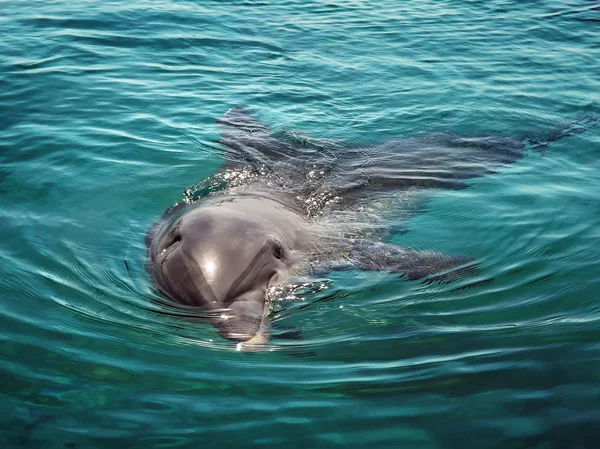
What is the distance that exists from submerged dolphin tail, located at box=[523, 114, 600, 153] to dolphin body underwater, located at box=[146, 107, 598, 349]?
3cm

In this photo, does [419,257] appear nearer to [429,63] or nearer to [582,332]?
[582,332]

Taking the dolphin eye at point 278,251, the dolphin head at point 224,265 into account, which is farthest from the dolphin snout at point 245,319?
the dolphin eye at point 278,251

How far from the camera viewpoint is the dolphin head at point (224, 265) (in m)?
6.60

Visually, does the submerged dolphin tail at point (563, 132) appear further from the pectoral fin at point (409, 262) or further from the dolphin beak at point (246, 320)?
the dolphin beak at point (246, 320)

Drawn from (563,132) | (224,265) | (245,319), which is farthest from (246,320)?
(563,132)

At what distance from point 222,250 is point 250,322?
0.84 metres

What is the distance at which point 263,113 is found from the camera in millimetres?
12688

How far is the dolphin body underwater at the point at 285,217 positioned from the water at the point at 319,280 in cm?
26

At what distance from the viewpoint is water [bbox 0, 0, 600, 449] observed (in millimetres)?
5469

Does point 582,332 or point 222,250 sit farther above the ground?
point 222,250

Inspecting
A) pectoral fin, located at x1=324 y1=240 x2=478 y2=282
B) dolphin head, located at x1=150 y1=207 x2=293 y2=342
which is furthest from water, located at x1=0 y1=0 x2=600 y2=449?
dolphin head, located at x1=150 y1=207 x2=293 y2=342

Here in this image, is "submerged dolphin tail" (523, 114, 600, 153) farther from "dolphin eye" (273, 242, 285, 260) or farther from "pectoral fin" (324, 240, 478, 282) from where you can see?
"dolphin eye" (273, 242, 285, 260)

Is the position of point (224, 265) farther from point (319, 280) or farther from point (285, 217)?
point (285, 217)

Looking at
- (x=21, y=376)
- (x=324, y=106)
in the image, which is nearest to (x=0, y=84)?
(x=324, y=106)
